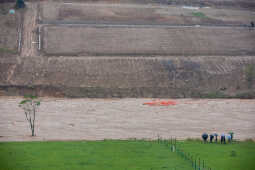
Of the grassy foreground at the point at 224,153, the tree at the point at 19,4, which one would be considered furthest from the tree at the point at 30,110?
the tree at the point at 19,4

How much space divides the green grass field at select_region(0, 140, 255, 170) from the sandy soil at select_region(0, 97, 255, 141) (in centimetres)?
379

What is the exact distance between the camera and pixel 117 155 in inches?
902

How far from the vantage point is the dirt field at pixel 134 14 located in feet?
197

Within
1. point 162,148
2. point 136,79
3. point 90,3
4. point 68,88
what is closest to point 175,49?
point 136,79

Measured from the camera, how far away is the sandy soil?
1228 inches

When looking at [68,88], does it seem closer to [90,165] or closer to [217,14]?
[90,165]

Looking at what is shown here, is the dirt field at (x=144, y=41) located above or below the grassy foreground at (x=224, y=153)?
above

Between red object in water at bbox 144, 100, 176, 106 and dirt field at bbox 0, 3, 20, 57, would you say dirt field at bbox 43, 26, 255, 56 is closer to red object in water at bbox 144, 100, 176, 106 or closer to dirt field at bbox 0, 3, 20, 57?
dirt field at bbox 0, 3, 20, 57

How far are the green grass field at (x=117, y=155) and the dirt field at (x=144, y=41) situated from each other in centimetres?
2596

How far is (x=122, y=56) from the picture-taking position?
5116cm

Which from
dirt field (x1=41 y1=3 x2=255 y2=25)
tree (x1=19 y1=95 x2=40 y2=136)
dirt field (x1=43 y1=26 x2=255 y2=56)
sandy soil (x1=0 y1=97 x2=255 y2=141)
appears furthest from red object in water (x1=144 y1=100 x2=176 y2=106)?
dirt field (x1=41 y1=3 x2=255 y2=25)

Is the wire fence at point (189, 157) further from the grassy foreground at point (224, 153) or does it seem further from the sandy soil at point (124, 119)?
the sandy soil at point (124, 119)

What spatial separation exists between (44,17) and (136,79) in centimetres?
1748

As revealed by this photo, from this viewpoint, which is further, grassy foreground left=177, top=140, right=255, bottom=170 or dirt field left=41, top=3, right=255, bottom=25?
dirt field left=41, top=3, right=255, bottom=25
